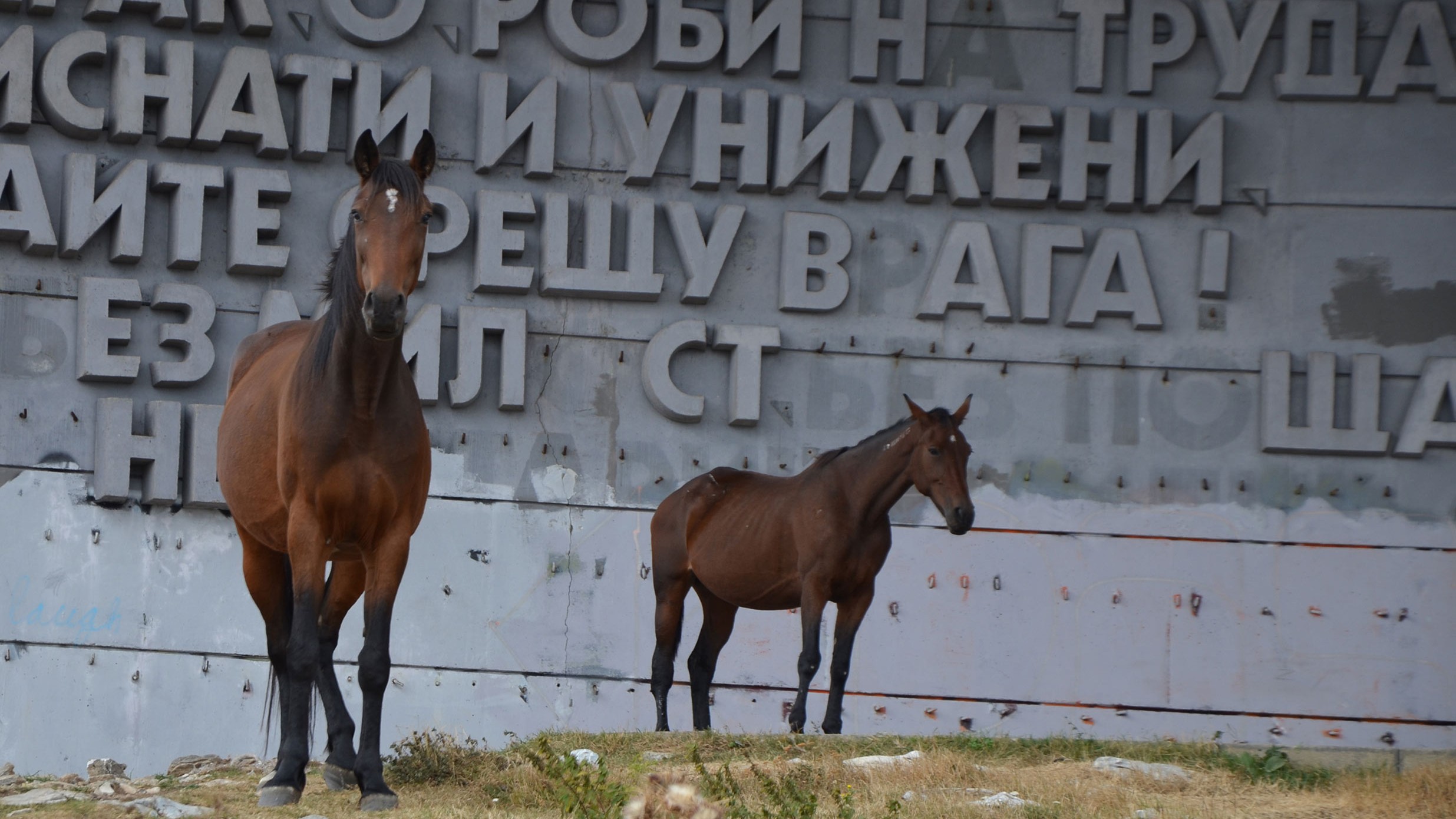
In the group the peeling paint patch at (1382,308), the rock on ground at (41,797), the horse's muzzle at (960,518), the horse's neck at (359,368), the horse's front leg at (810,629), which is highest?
the peeling paint patch at (1382,308)

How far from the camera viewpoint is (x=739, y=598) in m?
12.1

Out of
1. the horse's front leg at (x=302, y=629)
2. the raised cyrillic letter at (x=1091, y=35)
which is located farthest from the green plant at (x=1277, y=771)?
the raised cyrillic letter at (x=1091, y=35)

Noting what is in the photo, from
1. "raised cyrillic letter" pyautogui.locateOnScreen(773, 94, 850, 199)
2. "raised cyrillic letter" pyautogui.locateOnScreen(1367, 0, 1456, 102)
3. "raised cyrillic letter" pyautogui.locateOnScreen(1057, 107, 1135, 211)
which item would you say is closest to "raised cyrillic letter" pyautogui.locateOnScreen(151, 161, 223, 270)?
"raised cyrillic letter" pyautogui.locateOnScreen(773, 94, 850, 199)

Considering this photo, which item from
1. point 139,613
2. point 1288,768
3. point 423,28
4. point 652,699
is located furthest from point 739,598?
point 423,28

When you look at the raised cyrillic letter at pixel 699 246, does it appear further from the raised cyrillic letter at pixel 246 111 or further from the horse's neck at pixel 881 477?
the horse's neck at pixel 881 477

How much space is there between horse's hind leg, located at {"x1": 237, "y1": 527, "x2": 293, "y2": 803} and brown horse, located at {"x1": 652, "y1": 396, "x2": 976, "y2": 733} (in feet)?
12.3

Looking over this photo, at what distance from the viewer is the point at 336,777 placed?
24.9 feet

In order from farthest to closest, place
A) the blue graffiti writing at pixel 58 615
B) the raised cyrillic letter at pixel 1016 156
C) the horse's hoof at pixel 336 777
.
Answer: the raised cyrillic letter at pixel 1016 156
the blue graffiti writing at pixel 58 615
the horse's hoof at pixel 336 777

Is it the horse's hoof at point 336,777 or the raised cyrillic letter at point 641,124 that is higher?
the raised cyrillic letter at point 641,124

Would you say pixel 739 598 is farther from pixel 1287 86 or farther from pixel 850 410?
pixel 1287 86

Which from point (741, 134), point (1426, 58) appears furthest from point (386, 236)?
point (1426, 58)

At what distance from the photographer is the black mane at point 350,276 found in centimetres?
696

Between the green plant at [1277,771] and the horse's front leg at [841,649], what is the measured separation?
2.88 m

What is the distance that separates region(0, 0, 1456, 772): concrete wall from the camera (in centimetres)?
1498
